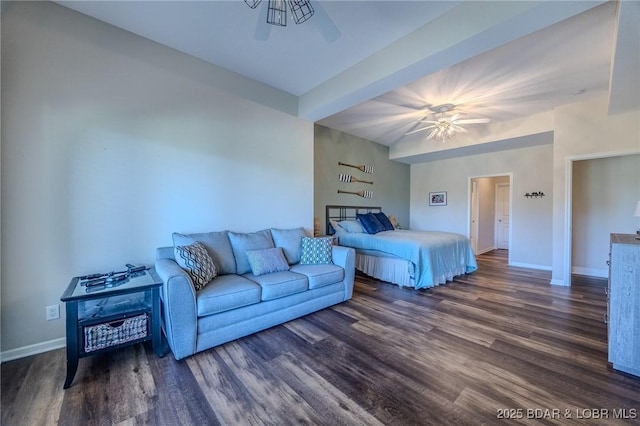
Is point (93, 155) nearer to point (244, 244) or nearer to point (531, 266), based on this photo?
point (244, 244)

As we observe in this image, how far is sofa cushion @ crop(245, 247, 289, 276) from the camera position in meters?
2.71

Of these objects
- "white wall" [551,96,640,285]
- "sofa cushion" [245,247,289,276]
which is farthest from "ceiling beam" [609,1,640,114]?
"sofa cushion" [245,247,289,276]

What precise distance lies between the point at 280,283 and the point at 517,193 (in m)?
5.52

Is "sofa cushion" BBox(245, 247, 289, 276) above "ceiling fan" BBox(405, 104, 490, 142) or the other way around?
the other way around

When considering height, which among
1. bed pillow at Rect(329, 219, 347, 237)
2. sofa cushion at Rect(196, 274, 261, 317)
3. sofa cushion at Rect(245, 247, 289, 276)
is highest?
bed pillow at Rect(329, 219, 347, 237)

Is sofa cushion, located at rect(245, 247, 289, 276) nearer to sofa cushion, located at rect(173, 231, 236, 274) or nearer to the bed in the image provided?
sofa cushion, located at rect(173, 231, 236, 274)

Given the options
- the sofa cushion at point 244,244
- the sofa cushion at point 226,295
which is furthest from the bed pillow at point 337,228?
the sofa cushion at point 226,295

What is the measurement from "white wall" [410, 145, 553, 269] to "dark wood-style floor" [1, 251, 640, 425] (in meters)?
2.81

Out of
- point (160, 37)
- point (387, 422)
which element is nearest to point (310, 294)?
point (387, 422)

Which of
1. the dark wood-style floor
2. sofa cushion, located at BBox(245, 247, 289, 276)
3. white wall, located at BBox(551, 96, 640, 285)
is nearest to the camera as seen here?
the dark wood-style floor

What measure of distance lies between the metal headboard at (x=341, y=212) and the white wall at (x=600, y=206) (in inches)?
151

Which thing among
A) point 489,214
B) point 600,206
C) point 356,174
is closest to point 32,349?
point 356,174

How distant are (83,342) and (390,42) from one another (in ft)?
11.8

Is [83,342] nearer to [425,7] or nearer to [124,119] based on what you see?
[124,119]
